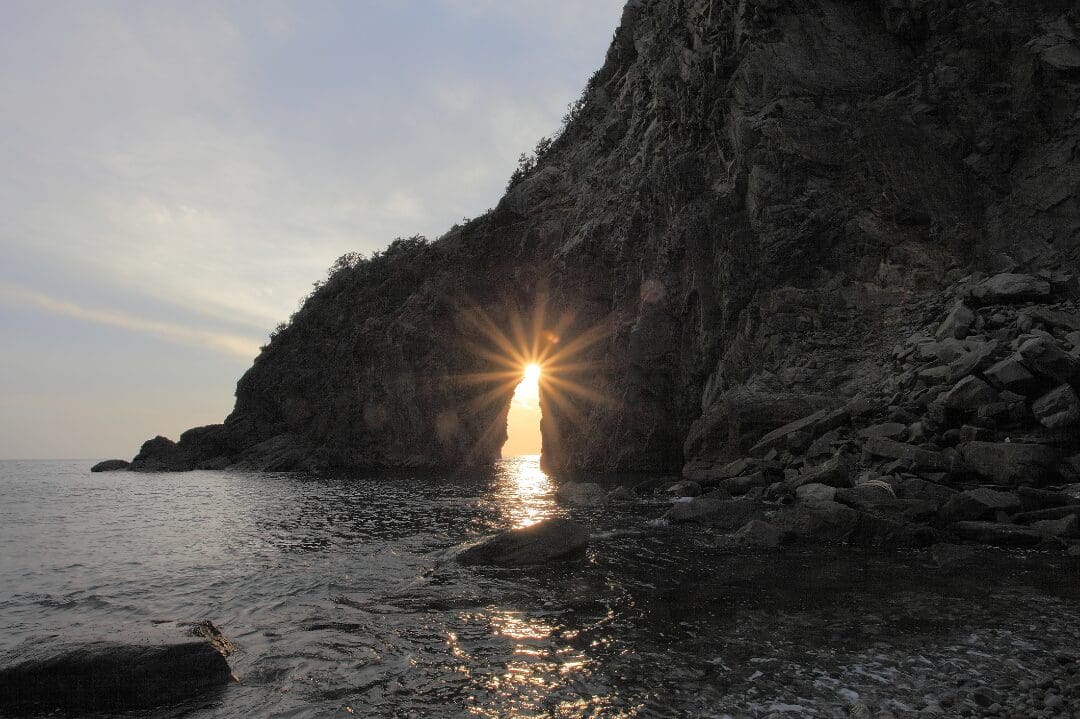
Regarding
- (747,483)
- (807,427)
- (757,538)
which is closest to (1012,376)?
(807,427)

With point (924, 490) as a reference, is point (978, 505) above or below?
below

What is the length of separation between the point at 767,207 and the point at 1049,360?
15.3m

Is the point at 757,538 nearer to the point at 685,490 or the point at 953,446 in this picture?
the point at 953,446

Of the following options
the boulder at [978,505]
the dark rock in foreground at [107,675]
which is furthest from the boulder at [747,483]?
the dark rock in foreground at [107,675]

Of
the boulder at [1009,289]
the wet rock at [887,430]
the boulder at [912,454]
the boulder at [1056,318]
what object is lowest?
the boulder at [912,454]

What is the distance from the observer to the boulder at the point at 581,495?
21719 millimetres

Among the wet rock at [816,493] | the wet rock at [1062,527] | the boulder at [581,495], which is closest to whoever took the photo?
the wet rock at [1062,527]

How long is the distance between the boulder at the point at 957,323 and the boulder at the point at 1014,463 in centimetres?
607

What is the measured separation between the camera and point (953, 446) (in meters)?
14.2

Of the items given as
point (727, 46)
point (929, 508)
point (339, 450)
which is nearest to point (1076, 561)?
point (929, 508)

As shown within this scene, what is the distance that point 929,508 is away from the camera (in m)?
12.0

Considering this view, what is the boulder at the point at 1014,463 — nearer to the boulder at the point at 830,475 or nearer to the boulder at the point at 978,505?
the boulder at the point at 978,505

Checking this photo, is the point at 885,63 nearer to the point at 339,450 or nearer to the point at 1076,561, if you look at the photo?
the point at 1076,561

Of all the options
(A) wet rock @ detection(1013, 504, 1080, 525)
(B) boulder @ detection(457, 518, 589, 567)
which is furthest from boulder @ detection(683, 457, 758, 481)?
(B) boulder @ detection(457, 518, 589, 567)
